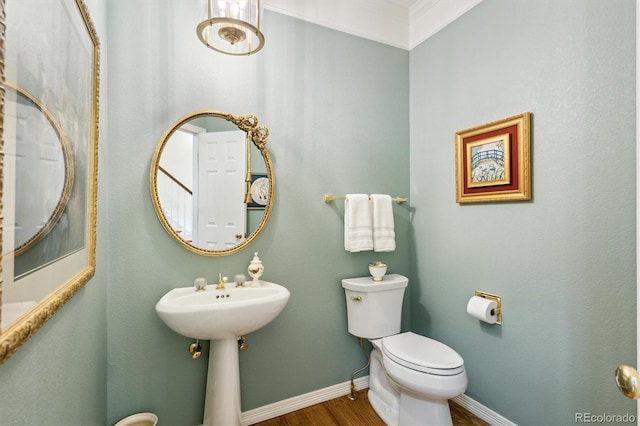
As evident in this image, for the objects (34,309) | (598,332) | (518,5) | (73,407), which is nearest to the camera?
(34,309)

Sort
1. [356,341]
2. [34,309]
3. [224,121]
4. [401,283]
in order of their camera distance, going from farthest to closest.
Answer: [356,341], [401,283], [224,121], [34,309]

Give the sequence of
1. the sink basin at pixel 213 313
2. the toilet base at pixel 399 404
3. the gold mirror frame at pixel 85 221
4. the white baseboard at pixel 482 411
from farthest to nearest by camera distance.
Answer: the white baseboard at pixel 482 411, the toilet base at pixel 399 404, the sink basin at pixel 213 313, the gold mirror frame at pixel 85 221

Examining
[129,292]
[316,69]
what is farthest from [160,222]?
[316,69]

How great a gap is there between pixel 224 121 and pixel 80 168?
35.9 inches

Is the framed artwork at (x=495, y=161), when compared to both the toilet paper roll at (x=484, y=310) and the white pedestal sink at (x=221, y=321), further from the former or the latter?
the white pedestal sink at (x=221, y=321)

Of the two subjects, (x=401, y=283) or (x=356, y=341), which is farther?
(x=356, y=341)

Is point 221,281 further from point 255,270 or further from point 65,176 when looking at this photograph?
point 65,176

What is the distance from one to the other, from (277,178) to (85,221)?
104 cm

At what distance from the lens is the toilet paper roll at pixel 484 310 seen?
169 cm

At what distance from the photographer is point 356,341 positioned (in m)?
2.16

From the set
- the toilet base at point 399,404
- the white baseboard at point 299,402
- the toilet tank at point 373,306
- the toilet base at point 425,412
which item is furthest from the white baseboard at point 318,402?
the toilet tank at point 373,306

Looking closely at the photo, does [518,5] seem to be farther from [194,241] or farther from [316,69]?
[194,241]

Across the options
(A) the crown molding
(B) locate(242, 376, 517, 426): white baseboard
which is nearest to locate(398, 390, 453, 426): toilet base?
(B) locate(242, 376, 517, 426): white baseboard

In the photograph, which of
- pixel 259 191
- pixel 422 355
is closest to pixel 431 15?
pixel 259 191
